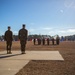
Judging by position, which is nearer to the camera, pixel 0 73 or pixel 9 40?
pixel 0 73

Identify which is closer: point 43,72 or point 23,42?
point 43,72

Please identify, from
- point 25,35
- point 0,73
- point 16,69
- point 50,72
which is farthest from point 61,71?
point 25,35

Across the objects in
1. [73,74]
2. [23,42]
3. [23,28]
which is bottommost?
[73,74]

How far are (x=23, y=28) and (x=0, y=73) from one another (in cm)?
784

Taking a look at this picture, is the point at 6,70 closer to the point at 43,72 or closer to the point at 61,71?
the point at 43,72

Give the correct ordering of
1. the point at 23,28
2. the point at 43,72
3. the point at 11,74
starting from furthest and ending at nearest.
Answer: the point at 23,28
the point at 43,72
the point at 11,74

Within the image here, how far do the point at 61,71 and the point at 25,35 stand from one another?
7433 millimetres

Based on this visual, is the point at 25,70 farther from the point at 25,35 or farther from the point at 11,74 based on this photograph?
the point at 25,35

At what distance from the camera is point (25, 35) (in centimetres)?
1603

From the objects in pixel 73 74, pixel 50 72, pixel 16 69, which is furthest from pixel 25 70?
pixel 73 74

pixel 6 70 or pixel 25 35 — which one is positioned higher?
pixel 25 35

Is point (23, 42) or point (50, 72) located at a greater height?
point (23, 42)

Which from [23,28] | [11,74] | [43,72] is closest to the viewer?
[11,74]

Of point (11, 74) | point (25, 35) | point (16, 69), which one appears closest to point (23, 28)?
point (25, 35)
